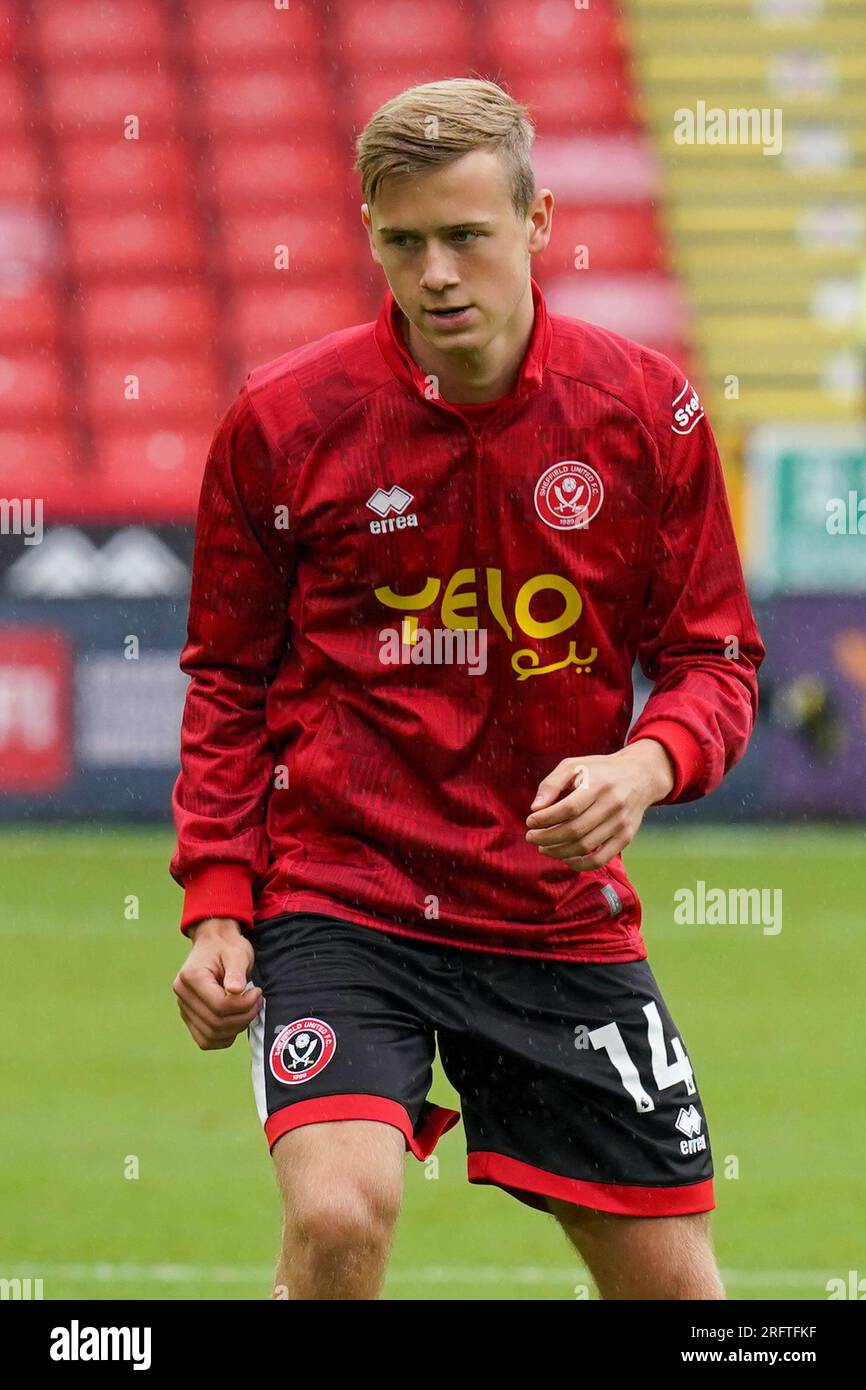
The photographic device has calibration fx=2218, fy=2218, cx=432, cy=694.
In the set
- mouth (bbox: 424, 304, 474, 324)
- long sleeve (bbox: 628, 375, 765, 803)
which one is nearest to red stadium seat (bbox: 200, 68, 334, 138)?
long sleeve (bbox: 628, 375, 765, 803)

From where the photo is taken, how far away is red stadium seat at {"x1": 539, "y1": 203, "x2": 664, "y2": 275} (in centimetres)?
1703

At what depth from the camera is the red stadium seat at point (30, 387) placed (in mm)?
16078

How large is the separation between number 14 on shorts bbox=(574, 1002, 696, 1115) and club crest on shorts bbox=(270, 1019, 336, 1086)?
386 mm

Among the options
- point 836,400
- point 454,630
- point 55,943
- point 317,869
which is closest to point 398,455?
point 454,630

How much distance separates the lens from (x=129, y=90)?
17.5 meters

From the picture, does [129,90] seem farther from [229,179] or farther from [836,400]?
[836,400]

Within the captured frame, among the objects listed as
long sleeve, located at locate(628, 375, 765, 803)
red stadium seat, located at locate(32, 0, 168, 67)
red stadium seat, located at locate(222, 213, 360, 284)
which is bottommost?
long sleeve, located at locate(628, 375, 765, 803)

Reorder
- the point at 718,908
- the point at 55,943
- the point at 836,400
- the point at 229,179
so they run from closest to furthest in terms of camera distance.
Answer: the point at 55,943
the point at 718,908
the point at 836,400
the point at 229,179

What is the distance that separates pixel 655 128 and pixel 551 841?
612 inches

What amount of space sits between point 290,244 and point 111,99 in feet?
6.33

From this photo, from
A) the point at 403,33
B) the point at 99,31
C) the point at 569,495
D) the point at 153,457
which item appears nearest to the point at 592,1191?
the point at 569,495

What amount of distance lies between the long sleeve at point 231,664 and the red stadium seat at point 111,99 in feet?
49.0

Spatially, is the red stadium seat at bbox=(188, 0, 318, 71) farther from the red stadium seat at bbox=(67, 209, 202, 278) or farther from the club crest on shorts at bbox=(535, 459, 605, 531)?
the club crest on shorts at bbox=(535, 459, 605, 531)

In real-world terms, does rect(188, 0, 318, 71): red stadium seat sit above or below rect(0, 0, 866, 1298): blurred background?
above
